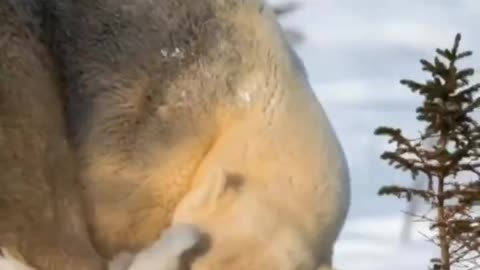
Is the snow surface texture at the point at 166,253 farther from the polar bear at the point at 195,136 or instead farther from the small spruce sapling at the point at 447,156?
the small spruce sapling at the point at 447,156

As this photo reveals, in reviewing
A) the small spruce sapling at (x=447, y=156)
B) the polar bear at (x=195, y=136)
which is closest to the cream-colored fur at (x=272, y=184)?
the polar bear at (x=195, y=136)

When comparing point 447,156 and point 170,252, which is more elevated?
point 447,156

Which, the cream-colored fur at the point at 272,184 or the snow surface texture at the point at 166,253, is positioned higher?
the cream-colored fur at the point at 272,184

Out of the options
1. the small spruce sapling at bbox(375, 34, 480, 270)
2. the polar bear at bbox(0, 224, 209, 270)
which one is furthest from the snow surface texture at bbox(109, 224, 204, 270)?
the small spruce sapling at bbox(375, 34, 480, 270)

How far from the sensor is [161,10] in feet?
1.84

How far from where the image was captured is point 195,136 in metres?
0.55

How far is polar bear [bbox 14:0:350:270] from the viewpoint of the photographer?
536 mm

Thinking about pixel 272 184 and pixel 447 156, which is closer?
pixel 272 184

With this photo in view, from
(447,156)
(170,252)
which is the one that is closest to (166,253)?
(170,252)

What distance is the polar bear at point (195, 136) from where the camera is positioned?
54 cm

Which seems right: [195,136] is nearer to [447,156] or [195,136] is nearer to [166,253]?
[166,253]

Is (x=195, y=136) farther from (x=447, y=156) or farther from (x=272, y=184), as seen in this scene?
(x=447, y=156)

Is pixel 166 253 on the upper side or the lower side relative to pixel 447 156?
lower

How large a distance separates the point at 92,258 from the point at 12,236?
0.04 m
